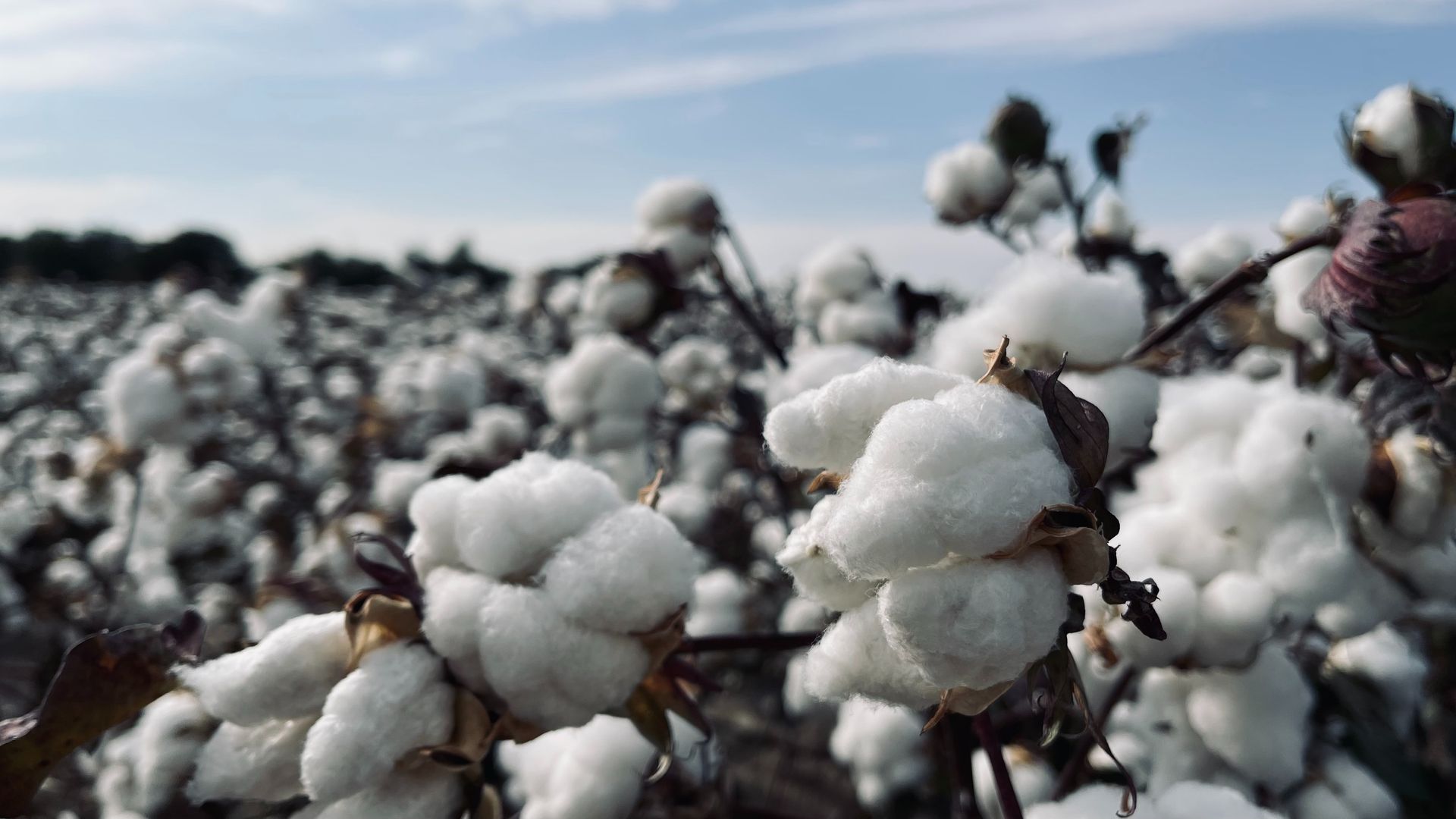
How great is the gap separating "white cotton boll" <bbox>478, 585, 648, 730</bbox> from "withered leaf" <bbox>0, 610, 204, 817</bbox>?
10.2 inches

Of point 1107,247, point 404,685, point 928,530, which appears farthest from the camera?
point 1107,247

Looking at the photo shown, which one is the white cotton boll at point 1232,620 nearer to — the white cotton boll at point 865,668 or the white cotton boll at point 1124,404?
the white cotton boll at point 1124,404

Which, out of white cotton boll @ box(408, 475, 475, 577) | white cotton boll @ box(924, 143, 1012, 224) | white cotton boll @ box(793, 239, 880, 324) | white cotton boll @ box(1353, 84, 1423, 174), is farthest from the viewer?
white cotton boll @ box(793, 239, 880, 324)

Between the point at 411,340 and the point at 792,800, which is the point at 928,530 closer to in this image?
the point at 792,800

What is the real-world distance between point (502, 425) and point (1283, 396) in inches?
97.1

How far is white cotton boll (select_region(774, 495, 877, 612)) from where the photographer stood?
1.93 ft

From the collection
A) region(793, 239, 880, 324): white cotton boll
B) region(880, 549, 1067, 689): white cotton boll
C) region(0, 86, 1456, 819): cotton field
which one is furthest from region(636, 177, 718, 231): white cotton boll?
region(880, 549, 1067, 689): white cotton boll

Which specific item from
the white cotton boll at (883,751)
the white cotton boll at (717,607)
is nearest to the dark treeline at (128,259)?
the white cotton boll at (717,607)

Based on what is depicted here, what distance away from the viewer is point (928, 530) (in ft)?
1.70

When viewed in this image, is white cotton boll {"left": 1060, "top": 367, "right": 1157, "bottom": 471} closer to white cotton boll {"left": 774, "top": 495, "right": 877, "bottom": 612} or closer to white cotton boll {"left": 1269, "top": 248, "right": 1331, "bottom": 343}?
white cotton boll {"left": 774, "top": 495, "right": 877, "bottom": 612}

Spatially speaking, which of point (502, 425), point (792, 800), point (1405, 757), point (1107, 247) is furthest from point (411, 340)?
point (1405, 757)

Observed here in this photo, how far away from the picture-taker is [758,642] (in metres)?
0.81

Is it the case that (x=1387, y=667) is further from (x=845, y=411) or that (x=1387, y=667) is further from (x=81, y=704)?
(x=81, y=704)

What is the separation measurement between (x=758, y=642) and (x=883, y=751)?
1164 millimetres
